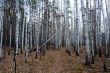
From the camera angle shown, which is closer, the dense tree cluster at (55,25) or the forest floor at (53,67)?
the forest floor at (53,67)

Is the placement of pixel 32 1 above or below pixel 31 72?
above

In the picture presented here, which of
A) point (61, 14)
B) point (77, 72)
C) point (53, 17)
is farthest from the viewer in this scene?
point (61, 14)

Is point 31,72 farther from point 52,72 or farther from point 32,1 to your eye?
point 32,1

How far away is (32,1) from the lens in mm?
26625

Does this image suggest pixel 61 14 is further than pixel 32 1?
Yes

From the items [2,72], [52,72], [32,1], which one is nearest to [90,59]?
[52,72]

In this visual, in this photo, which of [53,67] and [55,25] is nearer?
[53,67]

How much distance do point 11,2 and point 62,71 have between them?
17.1m

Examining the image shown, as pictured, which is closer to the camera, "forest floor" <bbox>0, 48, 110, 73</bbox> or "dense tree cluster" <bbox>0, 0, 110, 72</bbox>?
"forest floor" <bbox>0, 48, 110, 73</bbox>

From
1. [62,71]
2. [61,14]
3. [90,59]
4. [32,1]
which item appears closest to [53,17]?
[61,14]

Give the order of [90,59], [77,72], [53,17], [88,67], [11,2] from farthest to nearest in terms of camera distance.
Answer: [53,17] → [11,2] → [90,59] → [88,67] → [77,72]

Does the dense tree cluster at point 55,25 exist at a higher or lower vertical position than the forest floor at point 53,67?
higher

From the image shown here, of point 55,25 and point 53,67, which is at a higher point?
point 55,25

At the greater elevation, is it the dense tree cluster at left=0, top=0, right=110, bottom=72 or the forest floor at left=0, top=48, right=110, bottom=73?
the dense tree cluster at left=0, top=0, right=110, bottom=72
